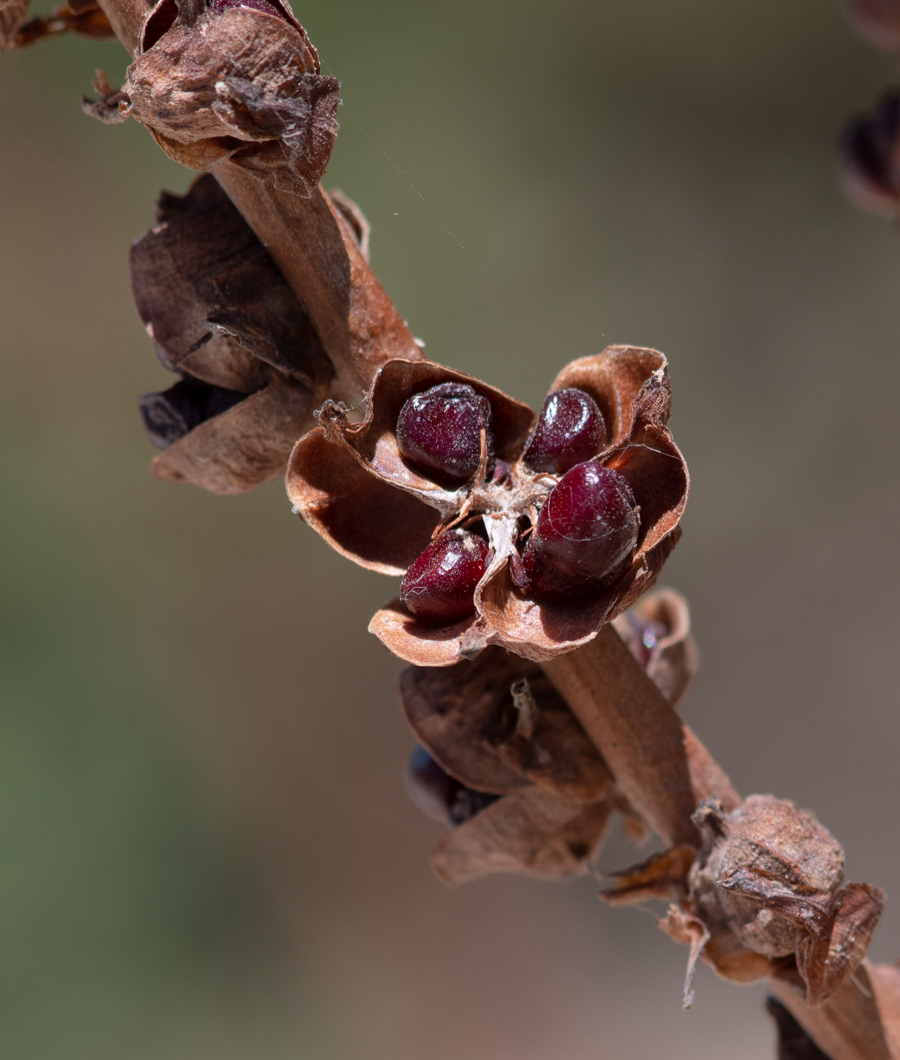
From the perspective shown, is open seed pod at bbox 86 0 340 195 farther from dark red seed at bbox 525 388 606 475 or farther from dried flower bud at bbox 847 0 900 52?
dried flower bud at bbox 847 0 900 52

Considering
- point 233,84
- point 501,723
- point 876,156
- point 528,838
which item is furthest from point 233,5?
point 876,156

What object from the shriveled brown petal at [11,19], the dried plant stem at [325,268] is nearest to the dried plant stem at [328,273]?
the dried plant stem at [325,268]

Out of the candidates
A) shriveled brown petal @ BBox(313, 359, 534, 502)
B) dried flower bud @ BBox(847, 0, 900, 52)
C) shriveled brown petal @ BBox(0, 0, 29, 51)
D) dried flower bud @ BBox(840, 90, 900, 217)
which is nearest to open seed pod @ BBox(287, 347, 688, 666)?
shriveled brown petal @ BBox(313, 359, 534, 502)

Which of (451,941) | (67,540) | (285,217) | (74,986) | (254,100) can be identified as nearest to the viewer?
(254,100)

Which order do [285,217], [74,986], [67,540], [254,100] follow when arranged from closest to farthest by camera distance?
1. [254,100]
2. [285,217]
3. [74,986]
4. [67,540]

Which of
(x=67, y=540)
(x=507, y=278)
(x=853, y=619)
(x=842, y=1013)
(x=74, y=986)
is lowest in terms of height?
(x=74, y=986)

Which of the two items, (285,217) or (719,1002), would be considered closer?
(285,217)

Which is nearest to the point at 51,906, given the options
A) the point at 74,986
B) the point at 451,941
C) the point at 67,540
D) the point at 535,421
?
the point at 74,986

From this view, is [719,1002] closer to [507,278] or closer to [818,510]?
[818,510]
